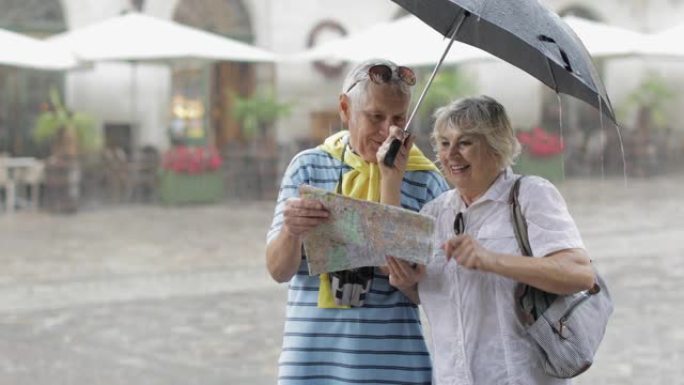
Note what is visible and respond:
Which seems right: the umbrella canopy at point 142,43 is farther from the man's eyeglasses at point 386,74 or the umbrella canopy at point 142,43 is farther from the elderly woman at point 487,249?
the elderly woman at point 487,249

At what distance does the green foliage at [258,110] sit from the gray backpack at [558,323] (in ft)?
60.6

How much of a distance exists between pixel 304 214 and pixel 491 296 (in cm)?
49

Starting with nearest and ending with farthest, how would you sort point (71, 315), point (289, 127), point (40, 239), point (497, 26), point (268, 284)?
point (497, 26) < point (71, 315) < point (268, 284) < point (40, 239) < point (289, 127)

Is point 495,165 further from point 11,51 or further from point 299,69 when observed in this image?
point 299,69

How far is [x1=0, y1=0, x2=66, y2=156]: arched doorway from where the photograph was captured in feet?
71.1

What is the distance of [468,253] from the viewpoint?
9.28ft

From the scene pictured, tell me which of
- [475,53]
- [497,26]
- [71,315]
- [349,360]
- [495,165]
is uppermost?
[475,53]

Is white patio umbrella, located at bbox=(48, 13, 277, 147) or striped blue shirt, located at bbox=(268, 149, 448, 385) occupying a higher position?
white patio umbrella, located at bbox=(48, 13, 277, 147)

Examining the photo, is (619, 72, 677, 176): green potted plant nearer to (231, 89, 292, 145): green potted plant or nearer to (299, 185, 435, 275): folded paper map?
(231, 89, 292, 145): green potted plant

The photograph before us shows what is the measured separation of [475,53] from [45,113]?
23.3ft

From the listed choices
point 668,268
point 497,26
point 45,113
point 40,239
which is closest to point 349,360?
point 497,26

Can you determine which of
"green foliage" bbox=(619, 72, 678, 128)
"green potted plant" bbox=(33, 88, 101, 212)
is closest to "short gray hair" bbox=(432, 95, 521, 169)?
"green potted plant" bbox=(33, 88, 101, 212)

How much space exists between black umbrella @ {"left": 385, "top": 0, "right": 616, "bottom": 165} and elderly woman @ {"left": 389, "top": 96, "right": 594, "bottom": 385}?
181 mm

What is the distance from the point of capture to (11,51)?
15.8 metres
